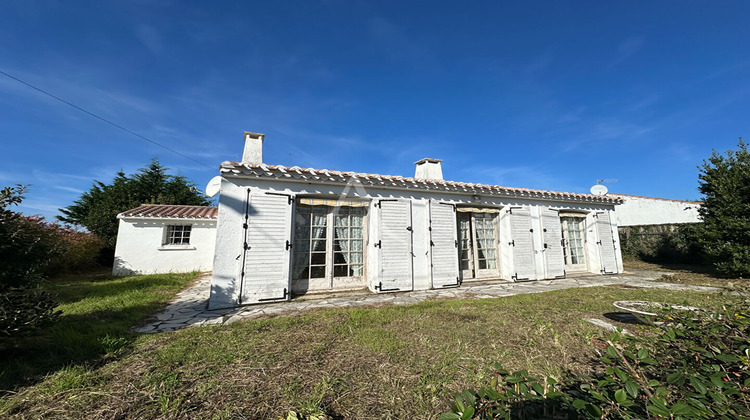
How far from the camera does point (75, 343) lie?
316 centimetres

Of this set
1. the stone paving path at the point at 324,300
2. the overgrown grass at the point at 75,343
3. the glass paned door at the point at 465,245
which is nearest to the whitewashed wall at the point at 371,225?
the stone paving path at the point at 324,300

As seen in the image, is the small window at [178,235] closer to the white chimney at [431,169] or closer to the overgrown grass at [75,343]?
the overgrown grass at [75,343]

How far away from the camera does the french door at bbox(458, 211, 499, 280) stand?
7781 millimetres

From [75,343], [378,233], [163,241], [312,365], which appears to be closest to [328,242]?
[378,233]

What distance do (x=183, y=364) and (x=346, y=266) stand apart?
3942 mm

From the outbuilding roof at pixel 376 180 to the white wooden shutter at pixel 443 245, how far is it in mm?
600

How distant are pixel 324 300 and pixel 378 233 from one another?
1926 mm

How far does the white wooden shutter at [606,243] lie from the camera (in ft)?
30.1

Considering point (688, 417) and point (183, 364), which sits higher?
point (688, 417)

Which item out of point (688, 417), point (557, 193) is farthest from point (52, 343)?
point (557, 193)

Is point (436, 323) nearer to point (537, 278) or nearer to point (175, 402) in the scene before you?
point (175, 402)

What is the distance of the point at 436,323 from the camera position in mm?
3902

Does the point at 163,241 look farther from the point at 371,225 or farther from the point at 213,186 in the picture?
the point at 371,225

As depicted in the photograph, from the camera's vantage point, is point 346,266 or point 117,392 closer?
point 117,392
